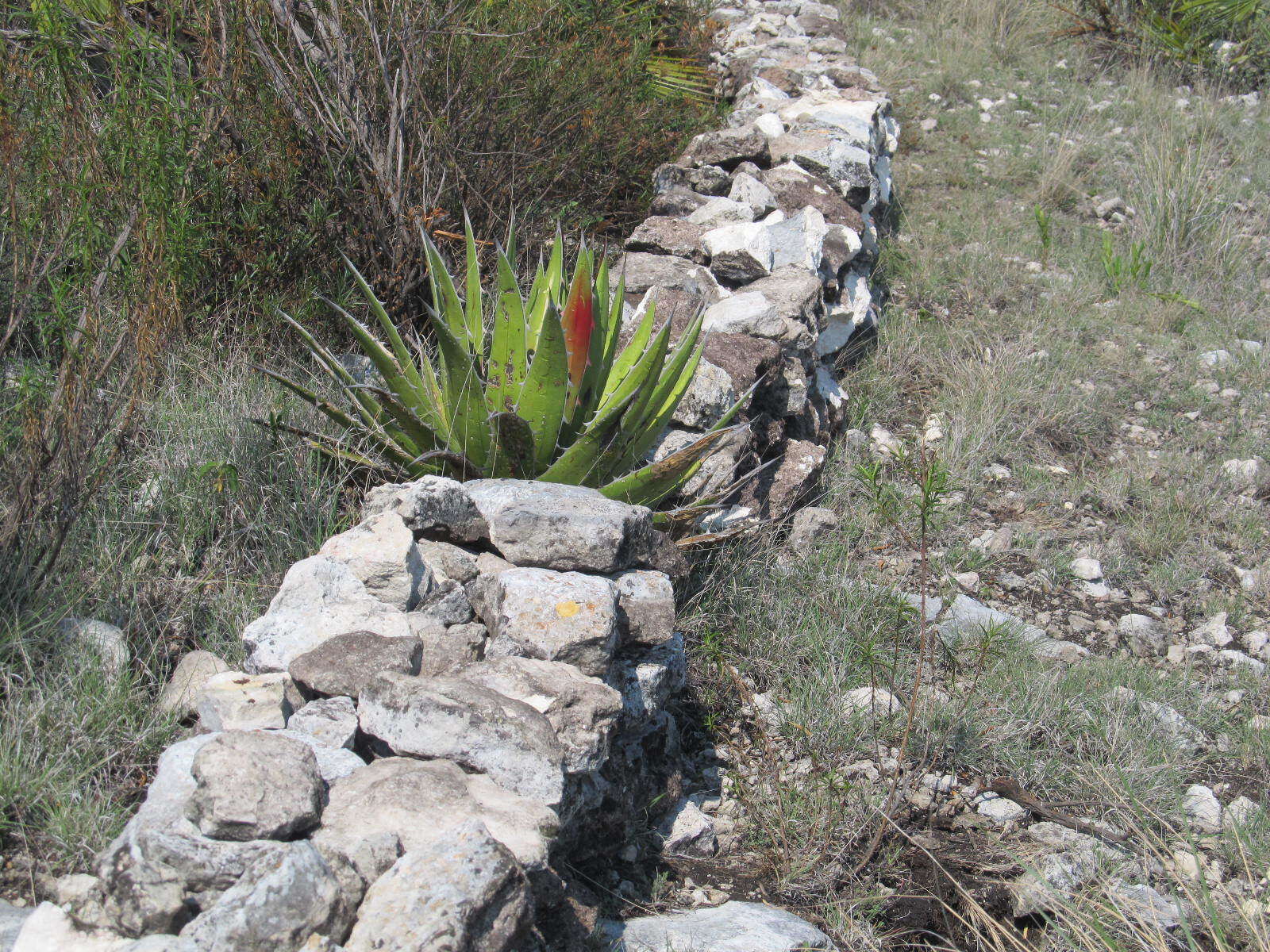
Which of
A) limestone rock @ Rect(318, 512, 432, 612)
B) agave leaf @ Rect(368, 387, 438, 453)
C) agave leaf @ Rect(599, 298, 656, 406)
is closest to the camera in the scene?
limestone rock @ Rect(318, 512, 432, 612)

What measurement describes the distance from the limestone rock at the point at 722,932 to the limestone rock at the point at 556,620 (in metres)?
0.54

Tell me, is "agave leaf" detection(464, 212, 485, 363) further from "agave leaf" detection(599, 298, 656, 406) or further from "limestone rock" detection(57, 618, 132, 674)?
"limestone rock" detection(57, 618, 132, 674)

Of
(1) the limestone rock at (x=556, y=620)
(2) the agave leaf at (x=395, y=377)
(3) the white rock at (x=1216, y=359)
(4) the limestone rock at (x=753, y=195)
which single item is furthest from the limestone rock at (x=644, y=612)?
(3) the white rock at (x=1216, y=359)

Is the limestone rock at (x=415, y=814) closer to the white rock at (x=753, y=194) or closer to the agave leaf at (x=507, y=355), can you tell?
the agave leaf at (x=507, y=355)

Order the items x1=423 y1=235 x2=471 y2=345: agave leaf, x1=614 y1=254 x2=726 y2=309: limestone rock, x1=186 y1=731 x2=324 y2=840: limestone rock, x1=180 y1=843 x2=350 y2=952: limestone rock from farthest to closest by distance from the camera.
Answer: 1. x1=614 y1=254 x2=726 y2=309: limestone rock
2. x1=423 y1=235 x2=471 y2=345: agave leaf
3. x1=186 y1=731 x2=324 y2=840: limestone rock
4. x1=180 y1=843 x2=350 y2=952: limestone rock

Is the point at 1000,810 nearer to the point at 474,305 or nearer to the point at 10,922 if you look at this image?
the point at 474,305

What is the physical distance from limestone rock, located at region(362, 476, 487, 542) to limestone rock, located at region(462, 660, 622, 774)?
0.49m

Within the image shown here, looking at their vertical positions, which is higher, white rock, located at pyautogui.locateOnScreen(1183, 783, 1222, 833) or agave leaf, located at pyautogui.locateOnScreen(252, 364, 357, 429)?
agave leaf, located at pyautogui.locateOnScreen(252, 364, 357, 429)

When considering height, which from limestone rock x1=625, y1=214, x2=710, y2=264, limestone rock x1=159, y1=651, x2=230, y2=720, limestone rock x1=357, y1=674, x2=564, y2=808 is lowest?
limestone rock x1=159, y1=651, x2=230, y2=720

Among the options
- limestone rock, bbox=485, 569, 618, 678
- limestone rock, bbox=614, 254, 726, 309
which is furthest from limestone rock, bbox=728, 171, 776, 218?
limestone rock, bbox=485, 569, 618, 678

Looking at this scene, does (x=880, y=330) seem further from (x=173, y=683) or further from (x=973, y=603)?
(x=173, y=683)

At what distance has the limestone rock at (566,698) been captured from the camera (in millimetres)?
1933

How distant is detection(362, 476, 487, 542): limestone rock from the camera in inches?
96.1

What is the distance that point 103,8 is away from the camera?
377cm
